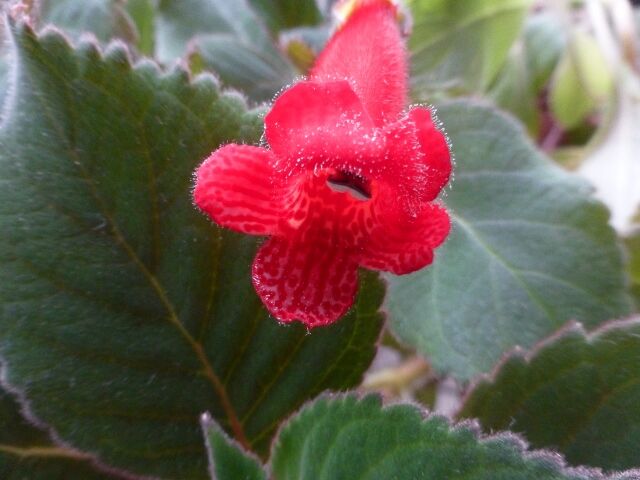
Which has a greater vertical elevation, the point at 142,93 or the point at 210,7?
the point at 210,7

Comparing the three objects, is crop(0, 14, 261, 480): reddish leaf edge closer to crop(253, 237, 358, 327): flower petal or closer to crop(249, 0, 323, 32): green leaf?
crop(253, 237, 358, 327): flower petal

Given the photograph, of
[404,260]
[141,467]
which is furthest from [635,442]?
[141,467]

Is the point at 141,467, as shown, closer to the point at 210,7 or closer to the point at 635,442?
the point at 635,442

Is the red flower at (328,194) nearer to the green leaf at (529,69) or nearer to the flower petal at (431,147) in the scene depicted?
the flower petal at (431,147)

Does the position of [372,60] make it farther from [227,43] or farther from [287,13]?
[287,13]

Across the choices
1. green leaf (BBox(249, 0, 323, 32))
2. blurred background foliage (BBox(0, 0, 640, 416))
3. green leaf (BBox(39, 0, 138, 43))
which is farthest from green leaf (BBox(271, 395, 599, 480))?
green leaf (BBox(249, 0, 323, 32))
